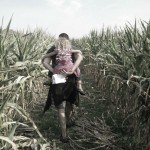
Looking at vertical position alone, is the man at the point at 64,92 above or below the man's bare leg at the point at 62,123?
above

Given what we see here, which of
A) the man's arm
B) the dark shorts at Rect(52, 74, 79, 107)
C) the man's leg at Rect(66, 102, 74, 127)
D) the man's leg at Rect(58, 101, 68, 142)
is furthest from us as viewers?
the man's leg at Rect(66, 102, 74, 127)

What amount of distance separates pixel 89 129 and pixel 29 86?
1734mm

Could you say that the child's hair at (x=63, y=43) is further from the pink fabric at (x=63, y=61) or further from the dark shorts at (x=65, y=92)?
the dark shorts at (x=65, y=92)

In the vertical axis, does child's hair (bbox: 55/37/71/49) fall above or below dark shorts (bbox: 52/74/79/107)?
above

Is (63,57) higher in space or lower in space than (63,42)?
lower

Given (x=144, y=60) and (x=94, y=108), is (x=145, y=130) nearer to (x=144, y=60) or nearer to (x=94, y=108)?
(x=144, y=60)

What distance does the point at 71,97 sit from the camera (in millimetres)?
5355

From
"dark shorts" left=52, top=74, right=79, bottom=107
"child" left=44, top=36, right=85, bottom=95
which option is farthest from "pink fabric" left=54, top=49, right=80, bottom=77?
"dark shorts" left=52, top=74, right=79, bottom=107

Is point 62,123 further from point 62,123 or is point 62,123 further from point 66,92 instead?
point 66,92

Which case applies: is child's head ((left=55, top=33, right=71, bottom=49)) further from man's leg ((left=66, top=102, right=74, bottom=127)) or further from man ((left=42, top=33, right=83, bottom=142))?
man's leg ((left=66, top=102, right=74, bottom=127))

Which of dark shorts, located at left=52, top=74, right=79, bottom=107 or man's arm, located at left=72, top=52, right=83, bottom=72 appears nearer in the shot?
dark shorts, located at left=52, top=74, right=79, bottom=107

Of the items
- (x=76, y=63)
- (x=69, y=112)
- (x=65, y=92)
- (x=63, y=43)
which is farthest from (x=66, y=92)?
(x=63, y=43)

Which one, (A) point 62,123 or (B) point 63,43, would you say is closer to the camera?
(A) point 62,123

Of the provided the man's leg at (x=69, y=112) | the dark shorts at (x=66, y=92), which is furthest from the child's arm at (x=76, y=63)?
Result: the man's leg at (x=69, y=112)
